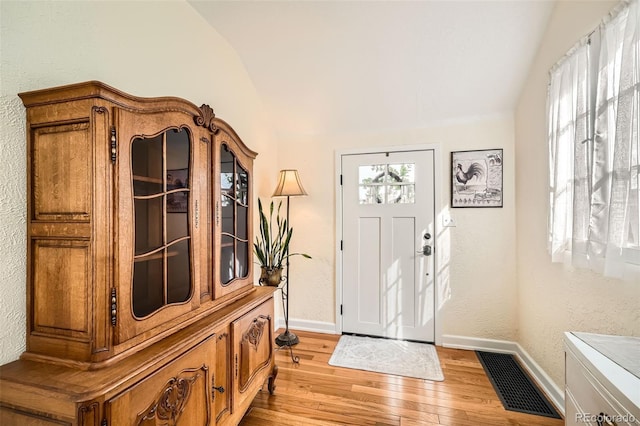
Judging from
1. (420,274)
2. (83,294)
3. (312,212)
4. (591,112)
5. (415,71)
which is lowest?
(420,274)

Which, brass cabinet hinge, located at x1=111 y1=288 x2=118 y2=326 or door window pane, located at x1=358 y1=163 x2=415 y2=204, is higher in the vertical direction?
door window pane, located at x1=358 y1=163 x2=415 y2=204

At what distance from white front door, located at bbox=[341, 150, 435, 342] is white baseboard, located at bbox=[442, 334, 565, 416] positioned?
0.23 metres

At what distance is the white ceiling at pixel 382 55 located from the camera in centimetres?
195

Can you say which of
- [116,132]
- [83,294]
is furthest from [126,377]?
[116,132]

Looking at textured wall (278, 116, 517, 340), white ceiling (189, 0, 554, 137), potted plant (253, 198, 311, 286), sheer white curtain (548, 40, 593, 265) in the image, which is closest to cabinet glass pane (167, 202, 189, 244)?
potted plant (253, 198, 311, 286)

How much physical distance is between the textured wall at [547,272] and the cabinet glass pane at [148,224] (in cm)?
214

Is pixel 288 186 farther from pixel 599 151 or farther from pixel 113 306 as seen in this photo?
pixel 599 151

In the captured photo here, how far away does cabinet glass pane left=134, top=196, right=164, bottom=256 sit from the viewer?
1071 millimetres

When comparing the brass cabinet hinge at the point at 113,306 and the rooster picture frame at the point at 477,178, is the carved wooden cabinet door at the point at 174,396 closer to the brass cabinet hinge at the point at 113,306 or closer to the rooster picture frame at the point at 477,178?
the brass cabinet hinge at the point at 113,306

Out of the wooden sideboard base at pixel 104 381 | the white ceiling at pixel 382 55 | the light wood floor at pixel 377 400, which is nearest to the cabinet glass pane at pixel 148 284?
the wooden sideboard base at pixel 104 381

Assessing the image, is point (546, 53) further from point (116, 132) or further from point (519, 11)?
point (116, 132)

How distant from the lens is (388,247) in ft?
9.35

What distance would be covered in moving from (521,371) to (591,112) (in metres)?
1.98

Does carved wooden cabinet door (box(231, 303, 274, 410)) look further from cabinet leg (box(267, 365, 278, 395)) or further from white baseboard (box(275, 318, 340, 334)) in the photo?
white baseboard (box(275, 318, 340, 334))
